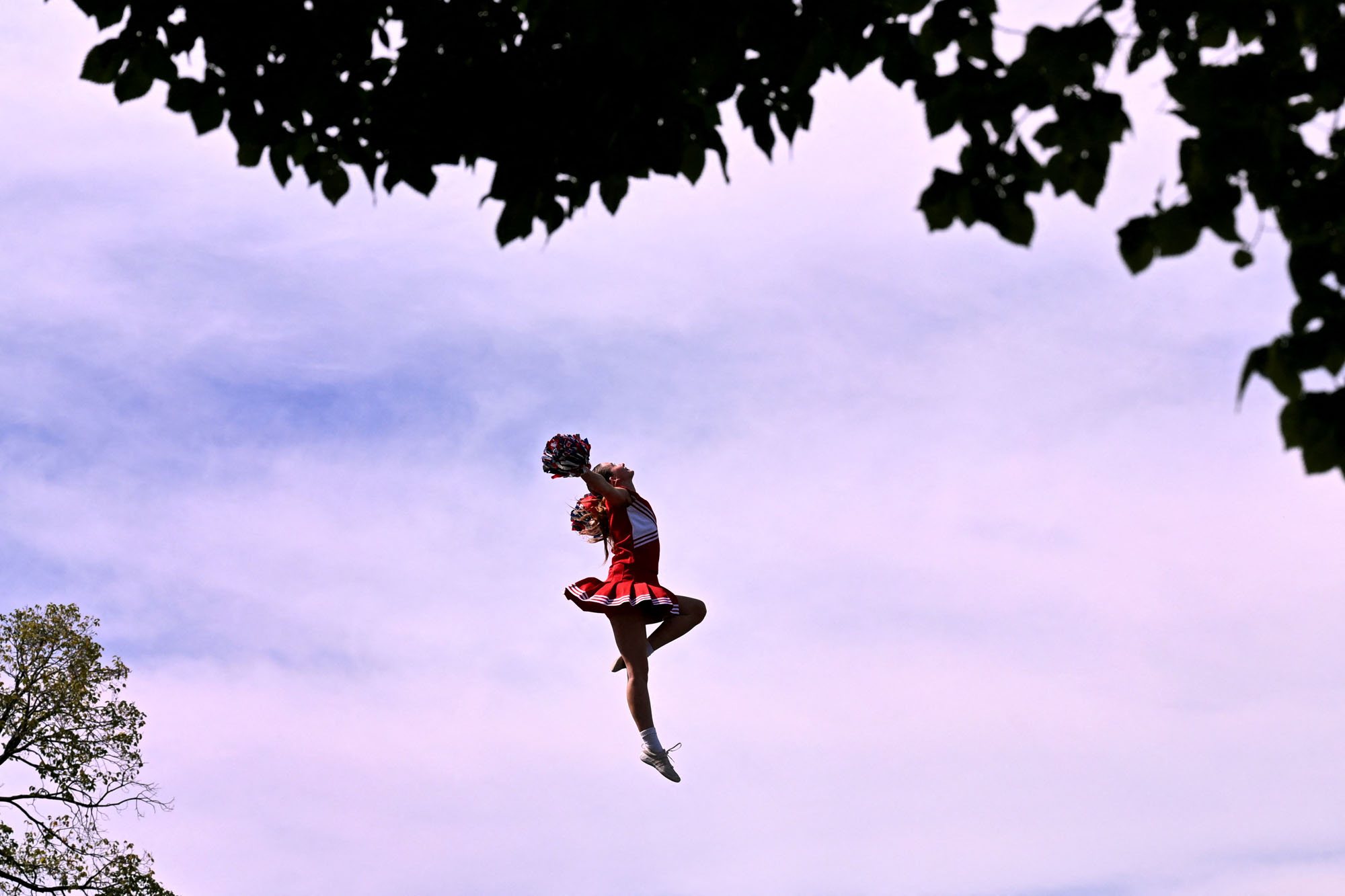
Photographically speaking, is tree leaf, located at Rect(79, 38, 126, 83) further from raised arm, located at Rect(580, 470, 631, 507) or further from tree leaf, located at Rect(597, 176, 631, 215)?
raised arm, located at Rect(580, 470, 631, 507)

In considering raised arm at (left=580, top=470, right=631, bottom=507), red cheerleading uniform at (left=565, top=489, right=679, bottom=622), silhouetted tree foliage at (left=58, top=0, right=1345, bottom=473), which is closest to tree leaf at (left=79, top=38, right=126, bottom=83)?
silhouetted tree foliage at (left=58, top=0, right=1345, bottom=473)

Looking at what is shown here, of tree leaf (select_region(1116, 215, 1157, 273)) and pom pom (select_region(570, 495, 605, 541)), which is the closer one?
tree leaf (select_region(1116, 215, 1157, 273))

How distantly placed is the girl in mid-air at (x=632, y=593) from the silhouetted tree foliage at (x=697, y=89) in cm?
401

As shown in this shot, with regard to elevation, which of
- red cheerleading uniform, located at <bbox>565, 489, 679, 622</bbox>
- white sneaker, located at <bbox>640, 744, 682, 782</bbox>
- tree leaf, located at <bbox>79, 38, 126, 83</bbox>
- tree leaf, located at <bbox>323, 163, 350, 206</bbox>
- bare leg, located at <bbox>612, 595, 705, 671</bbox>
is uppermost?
tree leaf, located at <bbox>79, 38, 126, 83</bbox>

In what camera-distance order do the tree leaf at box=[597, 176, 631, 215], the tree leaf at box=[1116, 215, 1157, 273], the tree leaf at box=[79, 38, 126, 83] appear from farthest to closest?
the tree leaf at box=[597, 176, 631, 215] → the tree leaf at box=[79, 38, 126, 83] → the tree leaf at box=[1116, 215, 1157, 273]

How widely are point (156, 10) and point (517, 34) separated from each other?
1.89 m

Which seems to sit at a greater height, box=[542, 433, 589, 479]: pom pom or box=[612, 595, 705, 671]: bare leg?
box=[542, 433, 589, 479]: pom pom

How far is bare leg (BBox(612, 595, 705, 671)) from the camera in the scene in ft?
35.4

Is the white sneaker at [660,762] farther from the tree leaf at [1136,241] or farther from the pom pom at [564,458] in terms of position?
the tree leaf at [1136,241]

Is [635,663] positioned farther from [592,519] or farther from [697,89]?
[697,89]

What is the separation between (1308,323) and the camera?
473 cm

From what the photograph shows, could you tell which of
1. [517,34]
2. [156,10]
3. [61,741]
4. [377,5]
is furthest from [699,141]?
[61,741]

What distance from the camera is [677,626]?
10781 millimetres

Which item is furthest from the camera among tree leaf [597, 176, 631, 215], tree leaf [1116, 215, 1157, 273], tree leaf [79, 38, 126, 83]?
tree leaf [597, 176, 631, 215]
